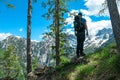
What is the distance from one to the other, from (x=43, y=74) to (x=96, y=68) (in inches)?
170

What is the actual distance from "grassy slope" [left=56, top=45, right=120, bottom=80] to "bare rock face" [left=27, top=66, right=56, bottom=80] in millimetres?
427

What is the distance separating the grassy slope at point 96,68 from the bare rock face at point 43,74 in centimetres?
43

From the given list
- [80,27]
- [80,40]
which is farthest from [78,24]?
[80,40]

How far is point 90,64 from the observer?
14.6 metres

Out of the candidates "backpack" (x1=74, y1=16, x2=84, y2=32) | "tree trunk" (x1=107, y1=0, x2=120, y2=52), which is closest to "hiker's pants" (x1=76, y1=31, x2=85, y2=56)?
"backpack" (x1=74, y1=16, x2=84, y2=32)

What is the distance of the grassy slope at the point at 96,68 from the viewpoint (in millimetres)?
12398

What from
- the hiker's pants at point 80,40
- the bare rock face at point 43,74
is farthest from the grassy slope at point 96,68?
the hiker's pants at point 80,40

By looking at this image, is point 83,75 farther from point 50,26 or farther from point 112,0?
point 50,26

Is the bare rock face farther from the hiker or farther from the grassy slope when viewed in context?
the hiker

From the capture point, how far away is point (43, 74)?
55.9 feet

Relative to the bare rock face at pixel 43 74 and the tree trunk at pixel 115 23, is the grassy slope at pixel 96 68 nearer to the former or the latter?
the bare rock face at pixel 43 74

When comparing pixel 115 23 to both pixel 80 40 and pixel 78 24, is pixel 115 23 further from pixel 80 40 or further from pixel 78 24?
pixel 80 40

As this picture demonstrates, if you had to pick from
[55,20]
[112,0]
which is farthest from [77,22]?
[55,20]

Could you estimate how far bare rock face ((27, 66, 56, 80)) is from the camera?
16.1 meters
